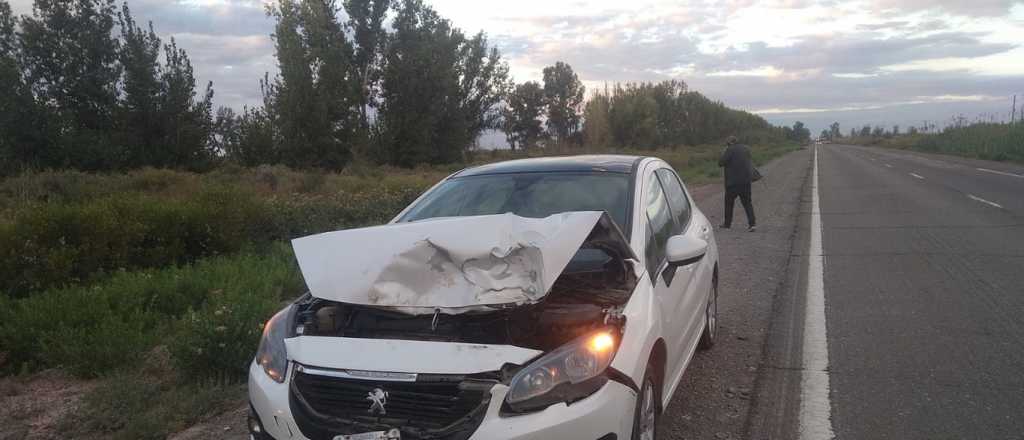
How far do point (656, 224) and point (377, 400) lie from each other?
2.32 meters

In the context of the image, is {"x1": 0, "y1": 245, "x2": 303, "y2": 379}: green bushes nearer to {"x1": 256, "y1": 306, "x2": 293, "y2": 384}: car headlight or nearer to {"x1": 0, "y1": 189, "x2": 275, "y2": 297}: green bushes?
{"x1": 0, "y1": 189, "x2": 275, "y2": 297}: green bushes

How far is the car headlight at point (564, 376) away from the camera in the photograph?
2586 mm

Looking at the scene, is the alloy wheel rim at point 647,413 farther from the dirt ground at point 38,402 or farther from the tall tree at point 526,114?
the tall tree at point 526,114

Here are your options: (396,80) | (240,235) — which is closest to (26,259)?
(240,235)

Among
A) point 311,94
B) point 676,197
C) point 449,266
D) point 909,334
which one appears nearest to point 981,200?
point 909,334

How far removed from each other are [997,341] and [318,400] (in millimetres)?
5039

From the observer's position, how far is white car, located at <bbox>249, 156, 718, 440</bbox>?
259 centimetres

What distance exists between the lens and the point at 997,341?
5.16m

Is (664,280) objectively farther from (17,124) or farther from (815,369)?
(17,124)

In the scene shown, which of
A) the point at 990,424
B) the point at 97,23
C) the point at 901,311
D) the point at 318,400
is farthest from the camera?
the point at 97,23

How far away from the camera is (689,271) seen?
14.2 feet

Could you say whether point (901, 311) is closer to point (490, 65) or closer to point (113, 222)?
point (113, 222)

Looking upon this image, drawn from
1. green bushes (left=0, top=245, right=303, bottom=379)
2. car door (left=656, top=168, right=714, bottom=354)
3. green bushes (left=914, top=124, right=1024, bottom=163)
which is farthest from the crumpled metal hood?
green bushes (left=914, top=124, right=1024, bottom=163)

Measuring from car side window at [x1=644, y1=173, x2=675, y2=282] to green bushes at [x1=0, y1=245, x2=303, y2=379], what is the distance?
111 inches
